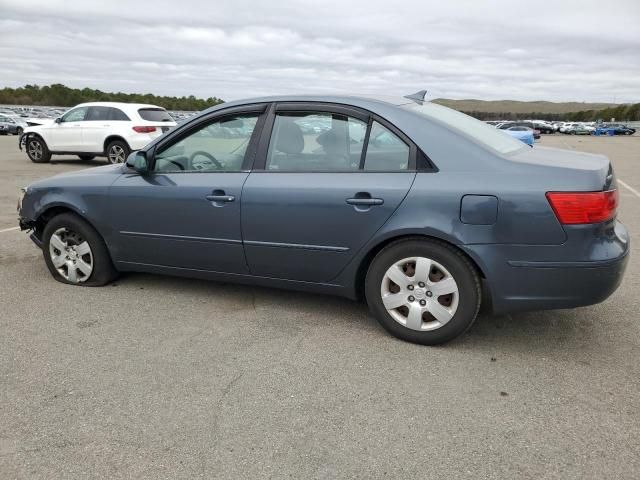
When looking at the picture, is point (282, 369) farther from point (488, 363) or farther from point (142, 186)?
point (142, 186)

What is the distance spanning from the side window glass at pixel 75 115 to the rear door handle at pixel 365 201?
13.0 m

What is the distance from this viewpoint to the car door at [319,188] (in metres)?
3.57

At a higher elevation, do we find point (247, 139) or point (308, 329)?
point (247, 139)

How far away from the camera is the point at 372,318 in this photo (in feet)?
13.4

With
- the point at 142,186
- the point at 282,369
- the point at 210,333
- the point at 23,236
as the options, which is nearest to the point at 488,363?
the point at 282,369

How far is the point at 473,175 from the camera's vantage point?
3355mm

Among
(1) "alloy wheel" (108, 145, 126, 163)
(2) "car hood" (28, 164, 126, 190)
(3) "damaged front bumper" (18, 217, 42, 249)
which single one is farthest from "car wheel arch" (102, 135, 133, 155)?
(2) "car hood" (28, 164, 126, 190)

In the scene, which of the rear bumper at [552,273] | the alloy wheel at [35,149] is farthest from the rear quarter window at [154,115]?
the rear bumper at [552,273]

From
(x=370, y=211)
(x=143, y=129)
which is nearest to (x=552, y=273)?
(x=370, y=211)

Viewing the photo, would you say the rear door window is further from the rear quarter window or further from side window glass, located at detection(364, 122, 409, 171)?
side window glass, located at detection(364, 122, 409, 171)

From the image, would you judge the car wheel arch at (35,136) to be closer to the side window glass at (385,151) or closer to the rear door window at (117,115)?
the rear door window at (117,115)

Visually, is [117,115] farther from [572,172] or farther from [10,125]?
[10,125]

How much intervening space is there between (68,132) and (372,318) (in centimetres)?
1333

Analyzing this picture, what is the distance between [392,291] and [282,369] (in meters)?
0.87
